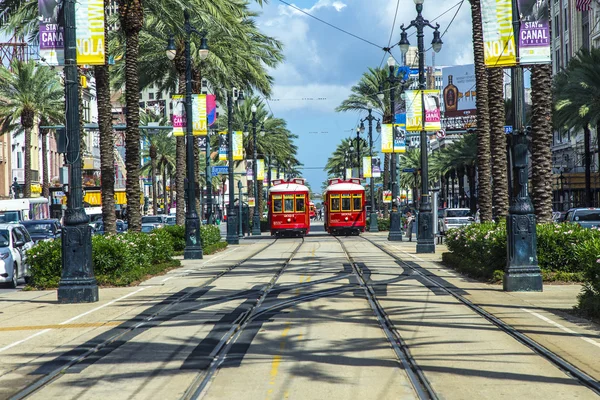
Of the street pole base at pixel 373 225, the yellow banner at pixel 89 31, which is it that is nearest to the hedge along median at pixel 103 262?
the yellow banner at pixel 89 31

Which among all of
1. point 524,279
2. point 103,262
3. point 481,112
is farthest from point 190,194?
point 524,279

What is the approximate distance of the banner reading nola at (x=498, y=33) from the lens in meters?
18.7

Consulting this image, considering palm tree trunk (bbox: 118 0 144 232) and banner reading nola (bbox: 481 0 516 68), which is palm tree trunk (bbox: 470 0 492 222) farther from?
palm tree trunk (bbox: 118 0 144 232)

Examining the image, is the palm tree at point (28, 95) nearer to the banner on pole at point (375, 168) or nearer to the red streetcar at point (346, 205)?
the red streetcar at point (346, 205)

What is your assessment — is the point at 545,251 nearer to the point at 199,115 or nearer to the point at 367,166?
the point at 199,115

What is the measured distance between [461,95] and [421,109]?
67.9 metres

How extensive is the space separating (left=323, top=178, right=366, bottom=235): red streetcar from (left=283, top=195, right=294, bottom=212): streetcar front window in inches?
95.5

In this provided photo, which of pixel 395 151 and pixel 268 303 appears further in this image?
pixel 395 151

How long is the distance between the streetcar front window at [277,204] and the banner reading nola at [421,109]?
900 inches

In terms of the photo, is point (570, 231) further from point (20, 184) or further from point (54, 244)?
point (20, 184)

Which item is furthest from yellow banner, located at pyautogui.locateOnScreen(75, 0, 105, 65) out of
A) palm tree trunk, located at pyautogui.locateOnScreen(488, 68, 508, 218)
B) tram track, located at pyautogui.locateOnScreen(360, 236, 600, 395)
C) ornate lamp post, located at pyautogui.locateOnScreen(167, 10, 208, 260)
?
ornate lamp post, located at pyautogui.locateOnScreen(167, 10, 208, 260)

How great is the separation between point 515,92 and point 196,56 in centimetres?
2453

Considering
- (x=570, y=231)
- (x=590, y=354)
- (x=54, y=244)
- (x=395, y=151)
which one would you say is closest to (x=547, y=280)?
(x=570, y=231)

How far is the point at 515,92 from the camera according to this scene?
60.8 ft
